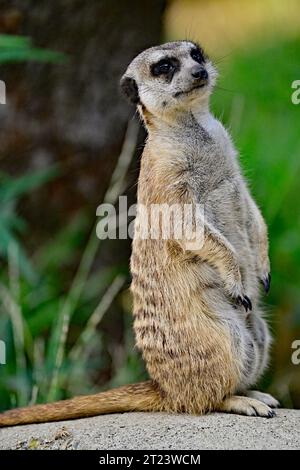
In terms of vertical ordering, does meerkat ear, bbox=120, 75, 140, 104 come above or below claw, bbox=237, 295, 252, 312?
above

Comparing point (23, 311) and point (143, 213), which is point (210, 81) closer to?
point (143, 213)

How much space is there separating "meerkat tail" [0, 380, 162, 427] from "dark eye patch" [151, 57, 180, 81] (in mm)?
794

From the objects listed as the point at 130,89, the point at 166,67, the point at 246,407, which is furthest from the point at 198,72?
the point at 246,407

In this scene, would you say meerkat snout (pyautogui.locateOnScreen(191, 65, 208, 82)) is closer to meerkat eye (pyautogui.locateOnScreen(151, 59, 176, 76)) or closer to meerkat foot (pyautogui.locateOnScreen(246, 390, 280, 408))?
meerkat eye (pyautogui.locateOnScreen(151, 59, 176, 76))

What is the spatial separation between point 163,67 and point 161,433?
888mm

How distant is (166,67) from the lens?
2.42 meters

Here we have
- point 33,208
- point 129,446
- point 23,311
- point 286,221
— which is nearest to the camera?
point 129,446

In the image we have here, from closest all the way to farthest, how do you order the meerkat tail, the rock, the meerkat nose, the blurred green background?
Result: the rock, the meerkat nose, the meerkat tail, the blurred green background

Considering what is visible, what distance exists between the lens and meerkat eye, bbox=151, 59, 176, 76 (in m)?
2.41

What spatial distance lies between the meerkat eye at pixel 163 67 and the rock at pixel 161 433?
85cm

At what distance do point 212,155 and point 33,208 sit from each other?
158 centimetres

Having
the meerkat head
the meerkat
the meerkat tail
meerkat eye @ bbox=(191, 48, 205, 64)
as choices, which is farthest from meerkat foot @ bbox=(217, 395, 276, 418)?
meerkat eye @ bbox=(191, 48, 205, 64)

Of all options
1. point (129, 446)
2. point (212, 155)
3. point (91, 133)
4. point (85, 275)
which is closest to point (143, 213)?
point (212, 155)

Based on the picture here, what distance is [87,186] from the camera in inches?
156
